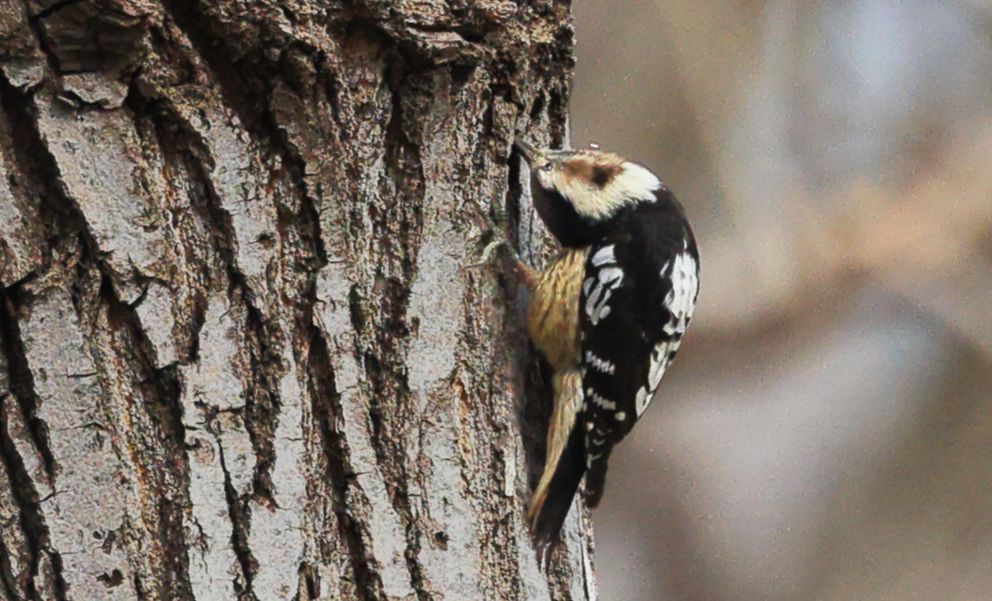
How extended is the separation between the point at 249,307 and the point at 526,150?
595mm

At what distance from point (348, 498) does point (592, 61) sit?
2437 millimetres

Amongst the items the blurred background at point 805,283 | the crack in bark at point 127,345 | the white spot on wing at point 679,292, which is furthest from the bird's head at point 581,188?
the blurred background at point 805,283

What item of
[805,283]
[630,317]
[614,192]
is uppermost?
[614,192]

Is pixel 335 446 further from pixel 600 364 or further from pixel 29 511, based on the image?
pixel 600 364

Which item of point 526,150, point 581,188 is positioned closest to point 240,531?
point 526,150

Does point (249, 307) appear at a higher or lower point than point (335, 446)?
higher

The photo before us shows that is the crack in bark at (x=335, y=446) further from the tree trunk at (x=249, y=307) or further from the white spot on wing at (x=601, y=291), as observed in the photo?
the white spot on wing at (x=601, y=291)

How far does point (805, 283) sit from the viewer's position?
13.2ft

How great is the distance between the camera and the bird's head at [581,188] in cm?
213

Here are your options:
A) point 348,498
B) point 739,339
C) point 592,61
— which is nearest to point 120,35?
point 348,498

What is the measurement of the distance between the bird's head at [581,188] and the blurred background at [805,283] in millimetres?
1287

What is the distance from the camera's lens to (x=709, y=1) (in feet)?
13.4

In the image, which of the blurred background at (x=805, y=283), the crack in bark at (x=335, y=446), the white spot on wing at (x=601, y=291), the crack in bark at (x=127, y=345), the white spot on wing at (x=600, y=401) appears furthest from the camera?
the blurred background at (x=805, y=283)

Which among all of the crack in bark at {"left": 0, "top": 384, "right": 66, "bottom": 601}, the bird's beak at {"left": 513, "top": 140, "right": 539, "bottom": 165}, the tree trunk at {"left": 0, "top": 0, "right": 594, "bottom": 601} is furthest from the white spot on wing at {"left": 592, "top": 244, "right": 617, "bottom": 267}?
the crack in bark at {"left": 0, "top": 384, "right": 66, "bottom": 601}
